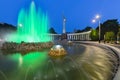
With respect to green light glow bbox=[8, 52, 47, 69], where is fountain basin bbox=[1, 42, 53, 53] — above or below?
above

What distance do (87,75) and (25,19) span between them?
93.5 feet

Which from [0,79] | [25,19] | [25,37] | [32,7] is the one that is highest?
[32,7]

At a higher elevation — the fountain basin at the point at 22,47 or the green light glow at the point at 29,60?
the fountain basin at the point at 22,47

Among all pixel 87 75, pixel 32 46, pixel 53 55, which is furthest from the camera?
pixel 32 46

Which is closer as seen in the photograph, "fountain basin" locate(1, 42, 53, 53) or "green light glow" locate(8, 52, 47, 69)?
"green light glow" locate(8, 52, 47, 69)

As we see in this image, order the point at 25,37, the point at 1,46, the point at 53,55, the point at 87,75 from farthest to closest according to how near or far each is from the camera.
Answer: the point at 25,37 → the point at 1,46 → the point at 53,55 → the point at 87,75

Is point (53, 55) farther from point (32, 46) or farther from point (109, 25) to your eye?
point (109, 25)

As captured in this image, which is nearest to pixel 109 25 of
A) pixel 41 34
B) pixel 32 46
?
pixel 41 34

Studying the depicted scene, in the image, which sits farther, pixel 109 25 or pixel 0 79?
pixel 109 25

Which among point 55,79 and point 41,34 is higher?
point 41,34

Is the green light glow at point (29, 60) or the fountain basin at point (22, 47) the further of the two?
the fountain basin at point (22, 47)

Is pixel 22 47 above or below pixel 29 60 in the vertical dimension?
above

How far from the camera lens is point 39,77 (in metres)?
11.4

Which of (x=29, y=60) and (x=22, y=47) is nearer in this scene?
(x=29, y=60)
